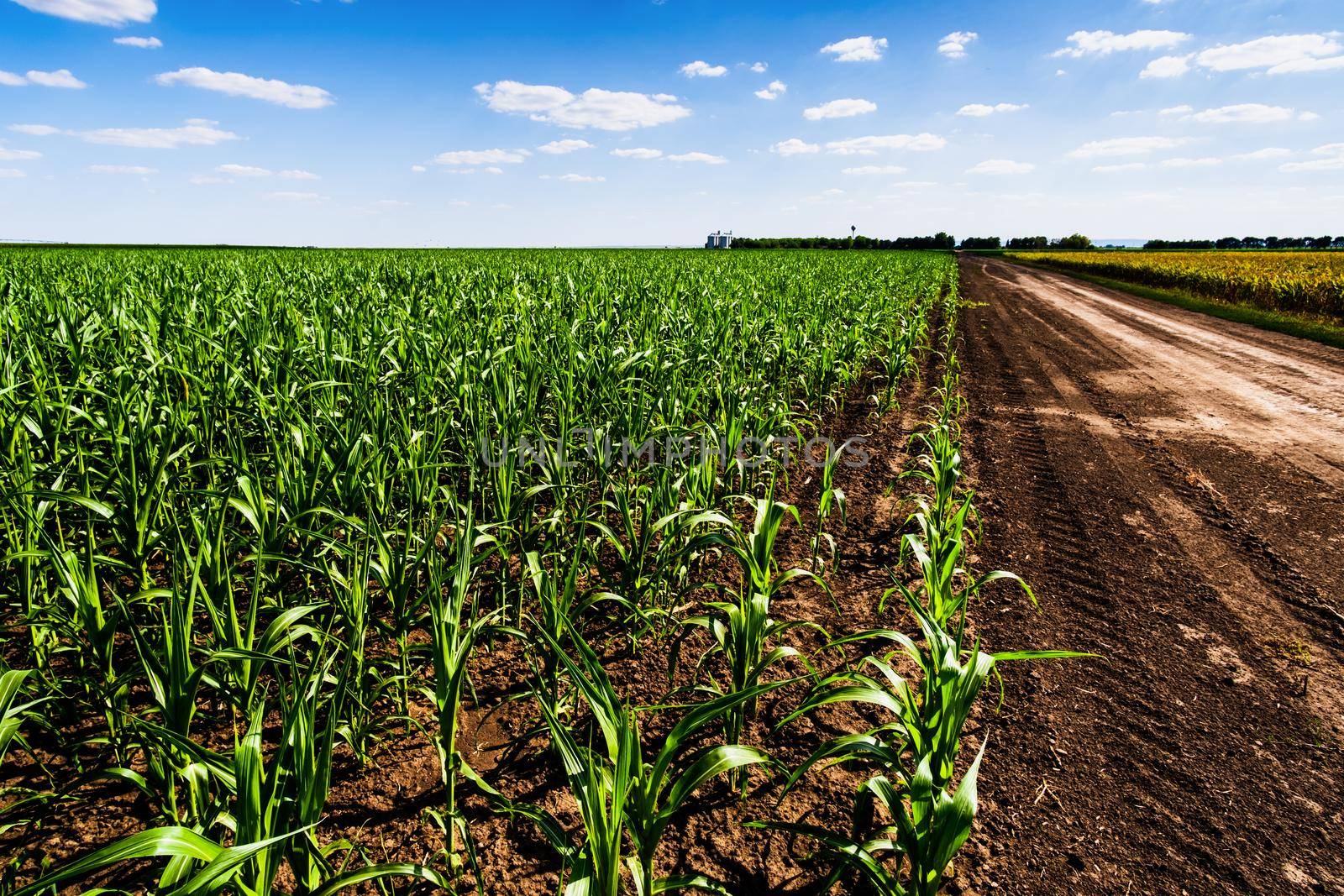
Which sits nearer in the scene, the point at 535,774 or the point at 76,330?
the point at 535,774

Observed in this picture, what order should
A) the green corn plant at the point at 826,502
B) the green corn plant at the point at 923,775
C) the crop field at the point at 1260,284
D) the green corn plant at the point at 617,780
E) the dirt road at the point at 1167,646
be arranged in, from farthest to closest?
the crop field at the point at 1260,284 < the green corn plant at the point at 826,502 < the dirt road at the point at 1167,646 < the green corn plant at the point at 923,775 < the green corn plant at the point at 617,780

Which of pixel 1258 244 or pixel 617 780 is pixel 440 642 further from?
pixel 1258 244

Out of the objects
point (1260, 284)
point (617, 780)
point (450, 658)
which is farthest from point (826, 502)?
point (1260, 284)

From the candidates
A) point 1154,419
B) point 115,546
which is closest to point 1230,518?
point 1154,419

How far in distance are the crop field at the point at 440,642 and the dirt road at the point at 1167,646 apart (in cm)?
30

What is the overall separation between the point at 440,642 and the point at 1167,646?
3439 millimetres

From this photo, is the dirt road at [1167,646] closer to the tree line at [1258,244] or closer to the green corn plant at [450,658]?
the green corn plant at [450,658]

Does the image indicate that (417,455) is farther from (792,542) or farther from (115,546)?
(792,542)

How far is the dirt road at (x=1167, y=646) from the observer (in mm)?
2121

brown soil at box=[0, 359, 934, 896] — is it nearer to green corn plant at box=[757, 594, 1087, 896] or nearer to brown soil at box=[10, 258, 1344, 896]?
brown soil at box=[10, 258, 1344, 896]

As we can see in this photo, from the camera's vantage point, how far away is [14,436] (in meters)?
2.94

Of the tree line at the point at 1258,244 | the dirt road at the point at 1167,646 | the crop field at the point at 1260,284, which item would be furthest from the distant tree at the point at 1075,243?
the dirt road at the point at 1167,646

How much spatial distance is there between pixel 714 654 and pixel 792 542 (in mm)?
1365

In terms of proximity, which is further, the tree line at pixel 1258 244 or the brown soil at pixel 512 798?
the tree line at pixel 1258 244
